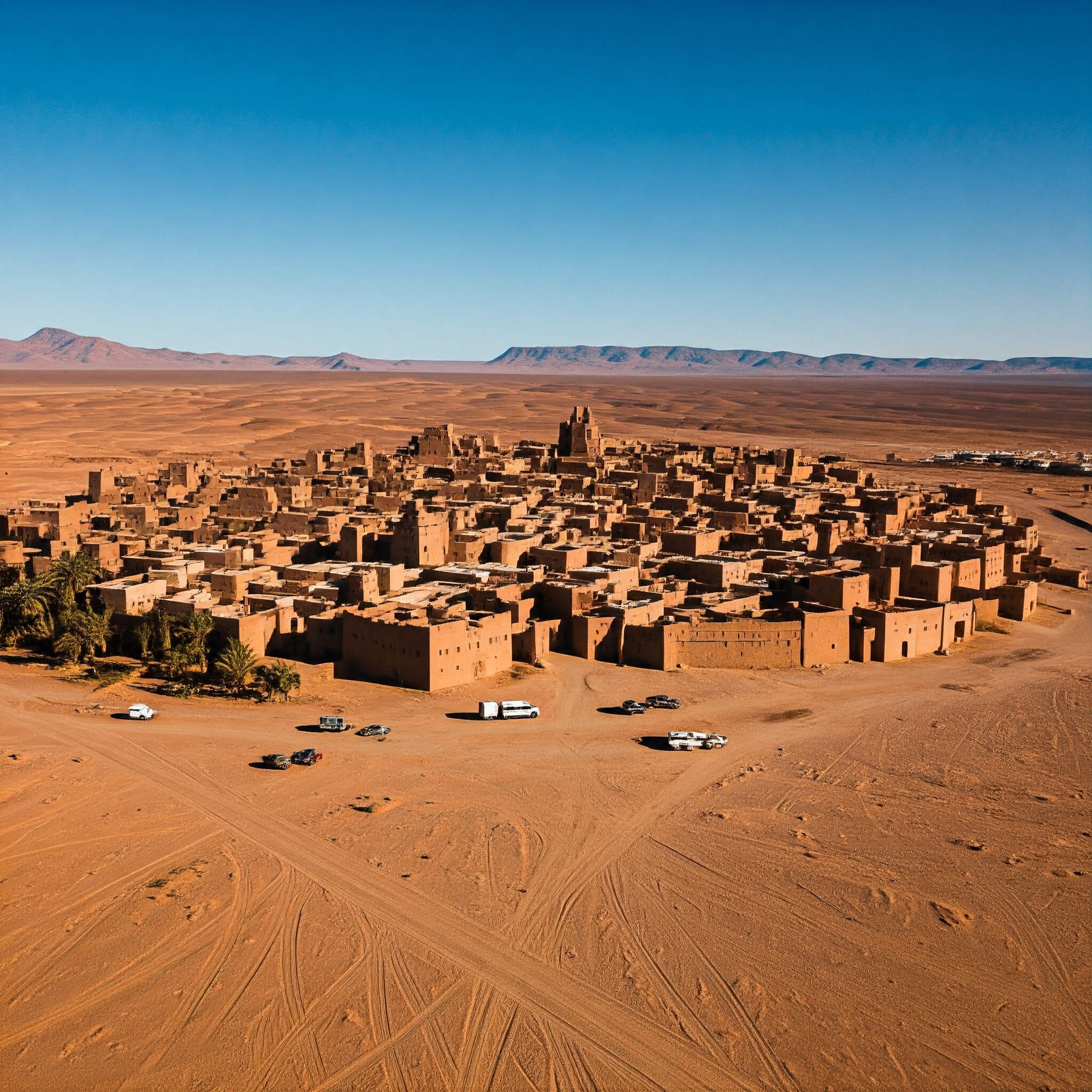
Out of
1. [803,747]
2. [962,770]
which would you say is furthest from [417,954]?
[962,770]

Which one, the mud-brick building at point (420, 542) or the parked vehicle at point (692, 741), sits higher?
the mud-brick building at point (420, 542)

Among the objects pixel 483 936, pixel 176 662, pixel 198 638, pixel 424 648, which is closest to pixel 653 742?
pixel 424 648

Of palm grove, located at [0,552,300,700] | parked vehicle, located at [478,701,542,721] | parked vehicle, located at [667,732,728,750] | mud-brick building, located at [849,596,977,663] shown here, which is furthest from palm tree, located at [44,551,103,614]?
mud-brick building, located at [849,596,977,663]

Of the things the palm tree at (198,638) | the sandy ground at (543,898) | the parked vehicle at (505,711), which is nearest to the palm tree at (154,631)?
the palm tree at (198,638)

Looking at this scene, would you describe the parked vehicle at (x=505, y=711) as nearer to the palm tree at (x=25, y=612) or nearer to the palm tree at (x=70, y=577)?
the palm tree at (x=70, y=577)

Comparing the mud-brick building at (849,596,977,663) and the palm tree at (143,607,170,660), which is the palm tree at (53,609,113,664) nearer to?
the palm tree at (143,607,170,660)

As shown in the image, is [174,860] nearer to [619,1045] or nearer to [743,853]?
[619,1045]

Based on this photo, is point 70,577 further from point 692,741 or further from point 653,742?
point 692,741
